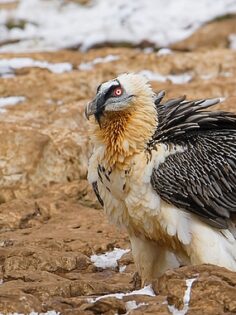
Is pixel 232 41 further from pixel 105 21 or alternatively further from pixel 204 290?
pixel 204 290

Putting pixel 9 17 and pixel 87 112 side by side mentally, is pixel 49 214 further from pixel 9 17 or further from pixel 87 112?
pixel 9 17

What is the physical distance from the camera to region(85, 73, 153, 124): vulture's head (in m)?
9.16

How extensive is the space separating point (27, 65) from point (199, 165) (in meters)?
8.24

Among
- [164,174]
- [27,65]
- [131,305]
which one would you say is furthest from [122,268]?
[27,65]

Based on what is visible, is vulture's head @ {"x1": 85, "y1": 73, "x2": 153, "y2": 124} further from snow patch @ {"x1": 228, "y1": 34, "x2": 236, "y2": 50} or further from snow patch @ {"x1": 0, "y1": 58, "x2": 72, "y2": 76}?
snow patch @ {"x1": 228, "y1": 34, "x2": 236, "y2": 50}

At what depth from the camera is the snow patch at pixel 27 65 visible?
55.2 feet

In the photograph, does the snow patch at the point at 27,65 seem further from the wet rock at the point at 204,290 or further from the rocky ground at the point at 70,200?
the wet rock at the point at 204,290

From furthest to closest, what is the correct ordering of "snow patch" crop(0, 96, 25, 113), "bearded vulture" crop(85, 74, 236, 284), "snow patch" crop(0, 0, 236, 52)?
"snow patch" crop(0, 0, 236, 52), "snow patch" crop(0, 96, 25, 113), "bearded vulture" crop(85, 74, 236, 284)

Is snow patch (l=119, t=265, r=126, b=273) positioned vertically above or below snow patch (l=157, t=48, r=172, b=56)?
below

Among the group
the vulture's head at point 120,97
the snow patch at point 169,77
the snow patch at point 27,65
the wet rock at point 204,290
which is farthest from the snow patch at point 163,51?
the wet rock at point 204,290

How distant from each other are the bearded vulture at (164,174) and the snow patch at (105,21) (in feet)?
33.2

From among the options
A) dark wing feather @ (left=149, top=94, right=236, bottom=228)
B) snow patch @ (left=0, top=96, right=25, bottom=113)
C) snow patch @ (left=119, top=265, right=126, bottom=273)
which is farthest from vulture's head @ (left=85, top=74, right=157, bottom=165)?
snow patch @ (left=0, top=96, right=25, bottom=113)

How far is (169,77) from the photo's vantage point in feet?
55.0

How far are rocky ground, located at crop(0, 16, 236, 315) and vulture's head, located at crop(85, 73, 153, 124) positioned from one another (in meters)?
1.44
